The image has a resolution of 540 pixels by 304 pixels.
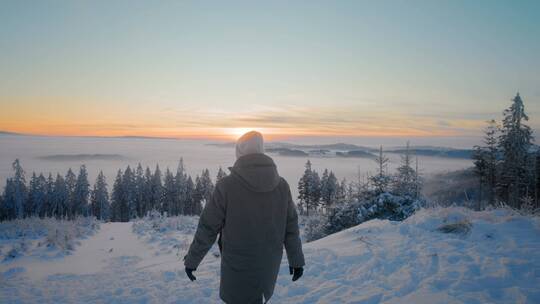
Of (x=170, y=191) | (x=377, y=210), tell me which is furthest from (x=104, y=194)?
(x=377, y=210)

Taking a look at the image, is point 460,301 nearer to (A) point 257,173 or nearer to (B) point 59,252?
(A) point 257,173

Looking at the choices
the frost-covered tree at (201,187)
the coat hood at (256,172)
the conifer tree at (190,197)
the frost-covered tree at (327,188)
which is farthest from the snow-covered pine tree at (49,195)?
the coat hood at (256,172)

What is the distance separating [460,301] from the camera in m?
4.07

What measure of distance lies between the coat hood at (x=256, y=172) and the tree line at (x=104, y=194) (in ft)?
179

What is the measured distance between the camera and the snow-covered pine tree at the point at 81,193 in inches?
2184

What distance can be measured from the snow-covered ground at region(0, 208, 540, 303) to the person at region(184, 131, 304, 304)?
2.15 meters

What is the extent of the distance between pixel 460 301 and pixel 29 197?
6673 cm

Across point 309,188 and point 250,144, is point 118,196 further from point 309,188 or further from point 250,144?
point 250,144

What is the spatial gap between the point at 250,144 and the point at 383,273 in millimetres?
3902

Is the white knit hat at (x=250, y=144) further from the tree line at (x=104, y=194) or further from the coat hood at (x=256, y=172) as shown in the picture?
the tree line at (x=104, y=194)

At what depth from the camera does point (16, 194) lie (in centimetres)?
4966

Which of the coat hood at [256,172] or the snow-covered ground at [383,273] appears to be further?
the snow-covered ground at [383,273]

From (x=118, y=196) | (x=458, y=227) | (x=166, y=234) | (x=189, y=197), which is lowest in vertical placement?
(x=189, y=197)

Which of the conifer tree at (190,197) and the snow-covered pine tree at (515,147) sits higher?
the snow-covered pine tree at (515,147)
